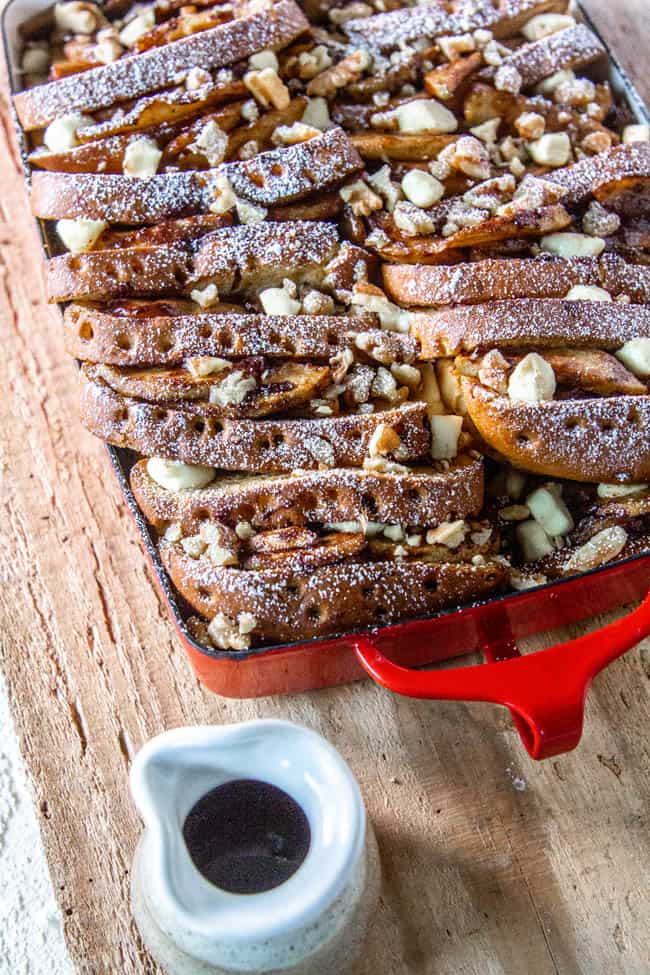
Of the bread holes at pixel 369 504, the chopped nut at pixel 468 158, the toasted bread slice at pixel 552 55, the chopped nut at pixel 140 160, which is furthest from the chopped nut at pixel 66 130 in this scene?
the bread holes at pixel 369 504

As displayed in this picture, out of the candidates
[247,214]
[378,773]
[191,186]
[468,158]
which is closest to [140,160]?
[191,186]

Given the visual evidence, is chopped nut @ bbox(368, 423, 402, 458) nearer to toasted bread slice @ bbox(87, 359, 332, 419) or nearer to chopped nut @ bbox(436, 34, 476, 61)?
toasted bread slice @ bbox(87, 359, 332, 419)

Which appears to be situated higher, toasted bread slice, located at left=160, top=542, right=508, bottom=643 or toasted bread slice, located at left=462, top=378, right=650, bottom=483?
toasted bread slice, located at left=462, top=378, right=650, bottom=483

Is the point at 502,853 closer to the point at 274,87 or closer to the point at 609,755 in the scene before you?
the point at 609,755

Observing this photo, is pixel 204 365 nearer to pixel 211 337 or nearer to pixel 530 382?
pixel 211 337

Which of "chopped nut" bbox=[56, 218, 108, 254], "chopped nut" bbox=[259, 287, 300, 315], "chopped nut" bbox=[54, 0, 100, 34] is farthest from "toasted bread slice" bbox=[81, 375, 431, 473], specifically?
"chopped nut" bbox=[54, 0, 100, 34]

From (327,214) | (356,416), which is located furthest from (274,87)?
(356,416)
